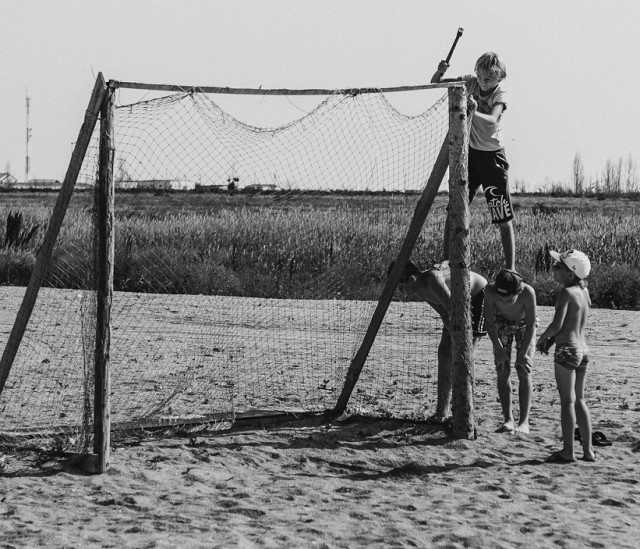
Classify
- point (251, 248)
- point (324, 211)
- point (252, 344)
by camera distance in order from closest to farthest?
point (252, 344) → point (324, 211) → point (251, 248)

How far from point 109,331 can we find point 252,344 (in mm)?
5694

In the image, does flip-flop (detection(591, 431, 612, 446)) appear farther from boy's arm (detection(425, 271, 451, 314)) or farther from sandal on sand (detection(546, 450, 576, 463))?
boy's arm (detection(425, 271, 451, 314))

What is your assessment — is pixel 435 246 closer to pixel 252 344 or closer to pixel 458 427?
pixel 252 344

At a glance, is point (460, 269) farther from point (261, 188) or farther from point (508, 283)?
point (261, 188)

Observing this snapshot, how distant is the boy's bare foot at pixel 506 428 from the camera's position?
26.0 feet

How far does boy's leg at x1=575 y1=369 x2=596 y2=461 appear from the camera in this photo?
7.14 metres

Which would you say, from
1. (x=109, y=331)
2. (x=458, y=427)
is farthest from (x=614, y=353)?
(x=109, y=331)

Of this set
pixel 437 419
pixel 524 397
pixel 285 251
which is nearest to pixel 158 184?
pixel 437 419

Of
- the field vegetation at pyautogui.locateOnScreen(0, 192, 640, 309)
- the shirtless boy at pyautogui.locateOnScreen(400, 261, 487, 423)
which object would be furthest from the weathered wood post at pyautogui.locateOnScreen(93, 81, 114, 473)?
the field vegetation at pyautogui.locateOnScreen(0, 192, 640, 309)

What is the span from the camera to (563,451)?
→ 7148mm

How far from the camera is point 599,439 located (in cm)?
775

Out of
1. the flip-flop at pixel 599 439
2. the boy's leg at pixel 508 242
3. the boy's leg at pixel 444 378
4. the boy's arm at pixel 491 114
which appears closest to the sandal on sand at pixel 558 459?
the flip-flop at pixel 599 439

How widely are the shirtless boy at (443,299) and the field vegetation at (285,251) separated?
2.33 m

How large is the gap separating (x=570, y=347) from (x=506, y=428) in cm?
118
